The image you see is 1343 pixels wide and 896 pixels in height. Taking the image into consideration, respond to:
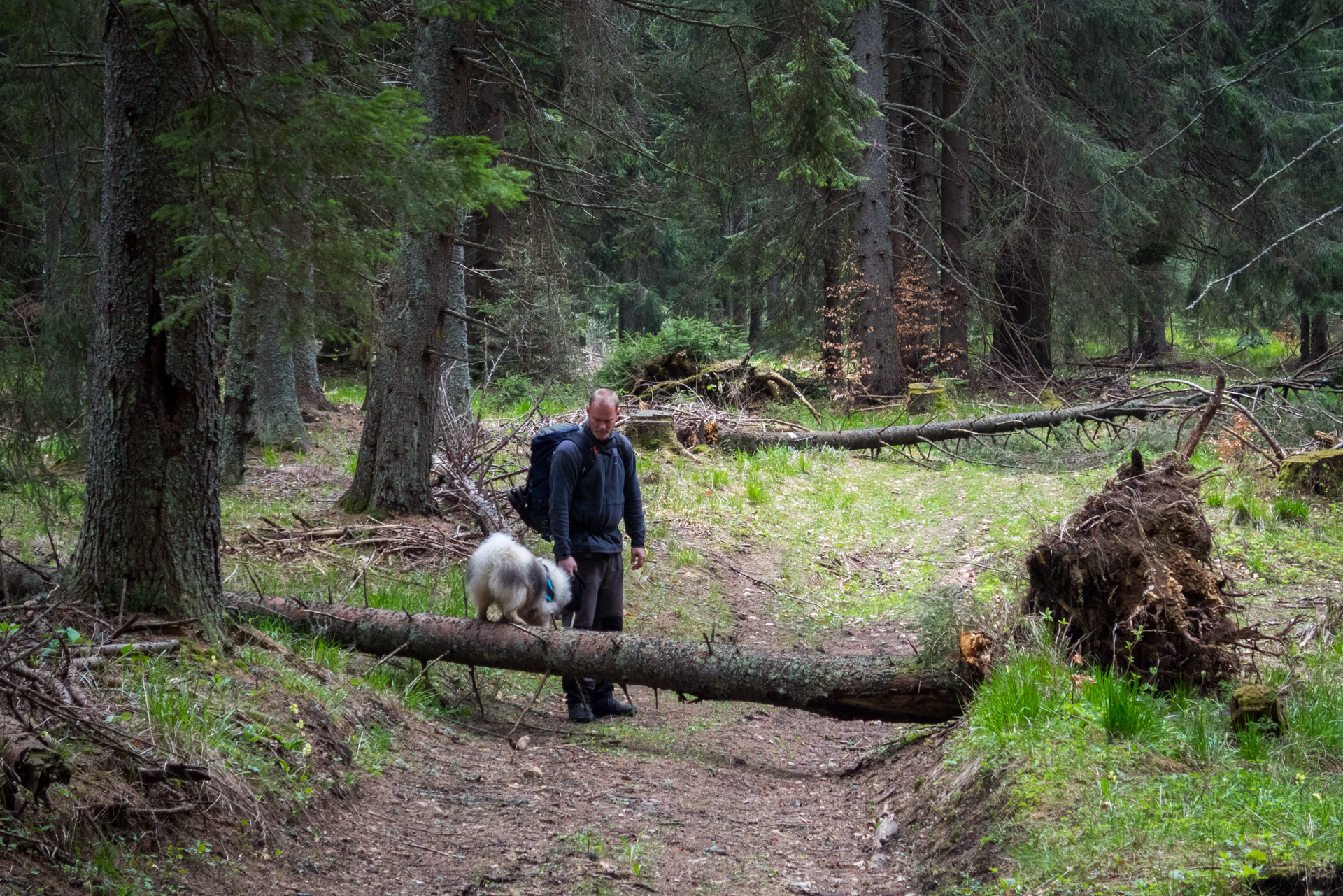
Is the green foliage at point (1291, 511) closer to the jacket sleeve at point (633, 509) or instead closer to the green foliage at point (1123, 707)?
the green foliage at point (1123, 707)

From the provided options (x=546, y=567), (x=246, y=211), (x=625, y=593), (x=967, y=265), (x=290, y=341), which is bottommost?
(x=625, y=593)

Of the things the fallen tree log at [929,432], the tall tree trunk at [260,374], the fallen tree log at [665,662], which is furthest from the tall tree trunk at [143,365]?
the fallen tree log at [929,432]

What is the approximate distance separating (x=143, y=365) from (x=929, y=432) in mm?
12761

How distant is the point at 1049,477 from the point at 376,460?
10.0m

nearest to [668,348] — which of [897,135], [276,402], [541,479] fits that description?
[897,135]

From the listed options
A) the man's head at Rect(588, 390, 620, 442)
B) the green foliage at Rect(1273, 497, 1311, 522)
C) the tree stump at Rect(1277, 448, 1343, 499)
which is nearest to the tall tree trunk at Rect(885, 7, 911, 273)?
the tree stump at Rect(1277, 448, 1343, 499)

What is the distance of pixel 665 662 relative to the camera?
6.16 m

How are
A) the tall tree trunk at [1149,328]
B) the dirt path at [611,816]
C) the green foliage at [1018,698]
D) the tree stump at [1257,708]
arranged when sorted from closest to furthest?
the dirt path at [611,816]
the tree stump at [1257,708]
the green foliage at [1018,698]
the tall tree trunk at [1149,328]

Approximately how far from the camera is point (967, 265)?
20.6 metres

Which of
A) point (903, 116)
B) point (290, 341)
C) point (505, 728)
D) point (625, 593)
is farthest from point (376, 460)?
point (903, 116)

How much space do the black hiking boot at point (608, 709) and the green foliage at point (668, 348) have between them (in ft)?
39.9

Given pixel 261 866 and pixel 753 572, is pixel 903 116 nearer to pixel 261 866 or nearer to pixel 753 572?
pixel 753 572

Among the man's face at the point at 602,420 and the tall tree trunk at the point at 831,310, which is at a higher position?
the tall tree trunk at the point at 831,310

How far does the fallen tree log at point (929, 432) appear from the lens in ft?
46.2
